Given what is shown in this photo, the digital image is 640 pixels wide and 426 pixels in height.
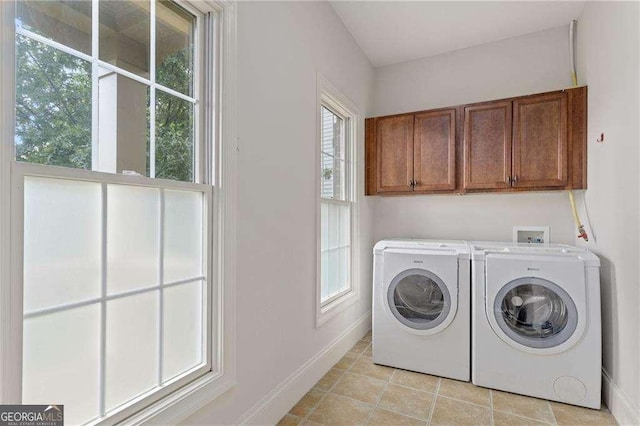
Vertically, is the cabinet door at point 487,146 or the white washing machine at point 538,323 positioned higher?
the cabinet door at point 487,146

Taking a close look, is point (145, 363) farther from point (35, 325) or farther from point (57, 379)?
point (35, 325)

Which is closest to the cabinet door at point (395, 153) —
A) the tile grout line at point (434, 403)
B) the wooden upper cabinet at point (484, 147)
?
the wooden upper cabinet at point (484, 147)

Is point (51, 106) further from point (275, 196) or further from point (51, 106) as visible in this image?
point (275, 196)

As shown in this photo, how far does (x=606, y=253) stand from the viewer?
2051 mm

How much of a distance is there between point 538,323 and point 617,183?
3.41 ft

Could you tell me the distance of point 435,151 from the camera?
114 inches

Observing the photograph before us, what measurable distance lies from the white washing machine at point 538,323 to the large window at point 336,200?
3.63ft

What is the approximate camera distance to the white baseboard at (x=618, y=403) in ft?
5.49

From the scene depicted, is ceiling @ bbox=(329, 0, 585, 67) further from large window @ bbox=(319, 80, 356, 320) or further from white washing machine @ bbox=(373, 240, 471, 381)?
white washing machine @ bbox=(373, 240, 471, 381)

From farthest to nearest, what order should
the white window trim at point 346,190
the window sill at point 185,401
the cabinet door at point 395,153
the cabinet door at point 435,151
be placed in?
1. the cabinet door at point 395,153
2. the cabinet door at point 435,151
3. the white window trim at point 346,190
4. the window sill at point 185,401

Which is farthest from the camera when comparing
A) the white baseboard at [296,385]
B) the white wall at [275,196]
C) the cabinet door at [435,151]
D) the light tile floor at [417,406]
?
the cabinet door at [435,151]

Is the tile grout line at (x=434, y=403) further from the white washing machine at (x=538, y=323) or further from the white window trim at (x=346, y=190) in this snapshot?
the white window trim at (x=346, y=190)

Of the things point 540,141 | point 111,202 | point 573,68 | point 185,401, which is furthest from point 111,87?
point 573,68

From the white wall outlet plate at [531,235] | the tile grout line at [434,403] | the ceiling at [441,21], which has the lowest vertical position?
the tile grout line at [434,403]
